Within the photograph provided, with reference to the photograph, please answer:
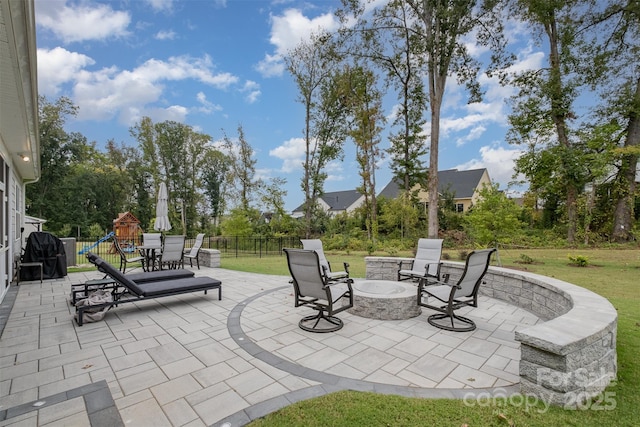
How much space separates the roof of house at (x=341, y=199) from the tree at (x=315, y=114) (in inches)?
528

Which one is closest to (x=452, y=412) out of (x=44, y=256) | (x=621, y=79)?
(x=44, y=256)

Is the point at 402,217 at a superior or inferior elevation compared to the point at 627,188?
inferior

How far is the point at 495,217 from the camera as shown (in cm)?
823

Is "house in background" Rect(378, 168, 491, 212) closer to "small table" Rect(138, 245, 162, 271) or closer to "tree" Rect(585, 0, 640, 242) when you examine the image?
"tree" Rect(585, 0, 640, 242)

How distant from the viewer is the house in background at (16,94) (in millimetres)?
2242

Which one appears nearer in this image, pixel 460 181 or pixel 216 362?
pixel 216 362

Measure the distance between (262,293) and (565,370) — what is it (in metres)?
4.83

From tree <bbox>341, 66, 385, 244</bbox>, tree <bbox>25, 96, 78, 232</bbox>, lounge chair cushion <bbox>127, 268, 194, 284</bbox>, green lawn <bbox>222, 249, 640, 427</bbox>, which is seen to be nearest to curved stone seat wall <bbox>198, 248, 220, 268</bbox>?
lounge chair cushion <bbox>127, 268, 194, 284</bbox>

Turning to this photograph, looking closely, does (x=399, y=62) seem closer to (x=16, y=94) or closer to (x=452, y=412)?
(x=16, y=94)

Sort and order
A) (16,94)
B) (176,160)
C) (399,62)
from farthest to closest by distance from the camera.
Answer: (176,160), (399,62), (16,94)

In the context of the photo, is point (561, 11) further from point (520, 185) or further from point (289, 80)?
point (289, 80)

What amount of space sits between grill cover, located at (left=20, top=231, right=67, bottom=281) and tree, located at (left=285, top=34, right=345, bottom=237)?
13.4m

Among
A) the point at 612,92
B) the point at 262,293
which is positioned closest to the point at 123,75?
the point at 262,293

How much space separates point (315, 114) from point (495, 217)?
14719mm
